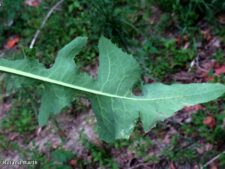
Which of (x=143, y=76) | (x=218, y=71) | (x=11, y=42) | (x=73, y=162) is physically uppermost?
(x=218, y=71)

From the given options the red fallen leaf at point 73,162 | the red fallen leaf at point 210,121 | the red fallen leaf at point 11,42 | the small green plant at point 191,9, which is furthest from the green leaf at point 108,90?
the red fallen leaf at point 11,42

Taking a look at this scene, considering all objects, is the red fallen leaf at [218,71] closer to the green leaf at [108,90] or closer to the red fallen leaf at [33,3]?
the green leaf at [108,90]

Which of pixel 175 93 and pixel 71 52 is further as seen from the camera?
pixel 71 52

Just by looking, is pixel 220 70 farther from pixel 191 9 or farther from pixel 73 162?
pixel 73 162

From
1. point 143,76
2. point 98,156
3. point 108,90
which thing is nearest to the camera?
point 108,90

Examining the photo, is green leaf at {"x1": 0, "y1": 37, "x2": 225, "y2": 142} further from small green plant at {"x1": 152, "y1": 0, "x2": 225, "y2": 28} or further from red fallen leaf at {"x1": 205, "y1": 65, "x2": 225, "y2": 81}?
small green plant at {"x1": 152, "y1": 0, "x2": 225, "y2": 28}

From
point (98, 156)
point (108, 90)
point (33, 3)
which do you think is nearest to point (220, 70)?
point (98, 156)

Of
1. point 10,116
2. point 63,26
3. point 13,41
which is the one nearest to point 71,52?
point 10,116

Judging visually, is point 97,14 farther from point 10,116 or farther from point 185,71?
point 10,116
